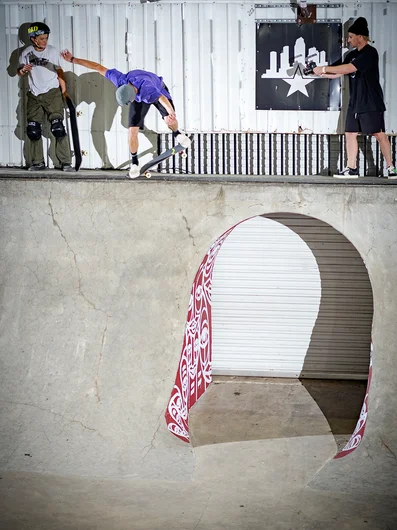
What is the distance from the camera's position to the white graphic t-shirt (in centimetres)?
985

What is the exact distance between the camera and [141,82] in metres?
9.23

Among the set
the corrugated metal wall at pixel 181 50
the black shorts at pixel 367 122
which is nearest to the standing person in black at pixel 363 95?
the black shorts at pixel 367 122

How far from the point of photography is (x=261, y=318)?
11383mm

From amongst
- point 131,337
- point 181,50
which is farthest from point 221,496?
point 181,50

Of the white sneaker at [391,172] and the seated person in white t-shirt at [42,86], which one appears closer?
the white sneaker at [391,172]

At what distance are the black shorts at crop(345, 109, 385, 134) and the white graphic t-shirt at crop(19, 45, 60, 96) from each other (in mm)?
3782

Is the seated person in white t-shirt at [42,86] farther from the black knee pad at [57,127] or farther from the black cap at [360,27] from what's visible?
the black cap at [360,27]

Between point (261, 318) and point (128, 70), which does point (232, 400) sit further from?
point (128, 70)

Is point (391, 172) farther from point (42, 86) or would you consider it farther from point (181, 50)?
point (42, 86)

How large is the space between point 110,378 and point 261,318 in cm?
349

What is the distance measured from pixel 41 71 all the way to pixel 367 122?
13.7 feet

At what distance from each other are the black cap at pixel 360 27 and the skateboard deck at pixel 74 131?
3680mm

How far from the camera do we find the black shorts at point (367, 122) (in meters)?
9.30

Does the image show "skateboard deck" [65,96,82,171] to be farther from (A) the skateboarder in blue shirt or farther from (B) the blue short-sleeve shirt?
(B) the blue short-sleeve shirt
